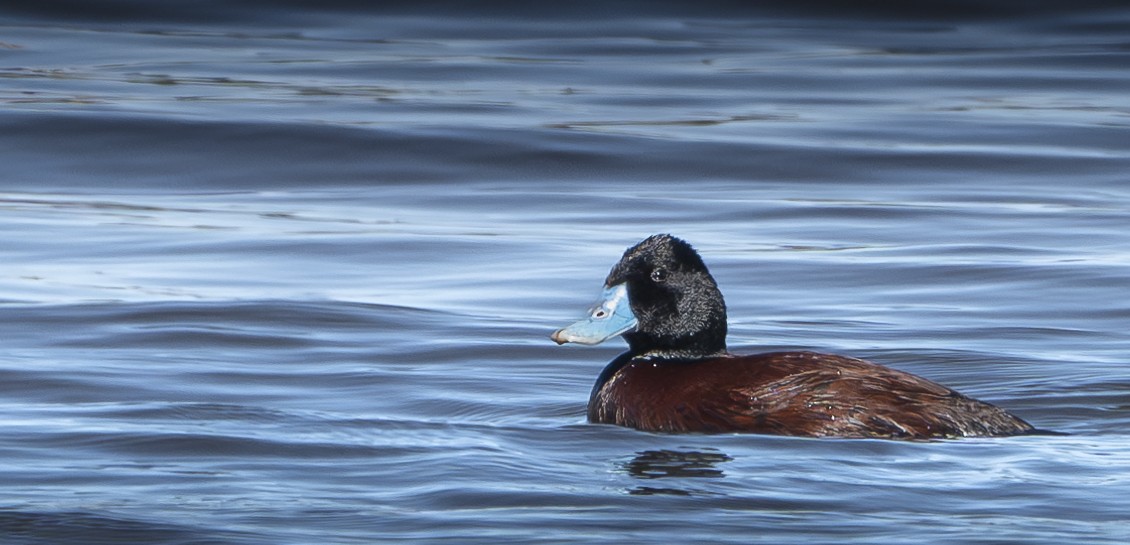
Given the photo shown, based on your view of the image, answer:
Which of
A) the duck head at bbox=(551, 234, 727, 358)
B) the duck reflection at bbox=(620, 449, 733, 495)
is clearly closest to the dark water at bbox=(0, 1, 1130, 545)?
the duck reflection at bbox=(620, 449, 733, 495)

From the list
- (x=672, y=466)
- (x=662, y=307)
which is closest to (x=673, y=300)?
(x=662, y=307)

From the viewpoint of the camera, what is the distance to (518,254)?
12.1 meters

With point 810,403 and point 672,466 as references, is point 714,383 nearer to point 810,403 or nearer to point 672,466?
point 810,403

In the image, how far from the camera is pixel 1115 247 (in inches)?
483

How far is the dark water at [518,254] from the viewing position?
571 centimetres

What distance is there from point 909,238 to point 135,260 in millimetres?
4691

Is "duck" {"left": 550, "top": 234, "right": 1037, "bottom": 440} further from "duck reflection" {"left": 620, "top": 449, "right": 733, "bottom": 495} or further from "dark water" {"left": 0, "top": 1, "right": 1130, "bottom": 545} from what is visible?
"duck reflection" {"left": 620, "top": 449, "right": 733, "bottom": 495}

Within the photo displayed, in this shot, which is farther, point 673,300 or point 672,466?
point 673,300

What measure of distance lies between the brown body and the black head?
1.19ft

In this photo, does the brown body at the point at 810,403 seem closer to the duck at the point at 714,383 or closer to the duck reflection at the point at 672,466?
the duck at the point at 714,383

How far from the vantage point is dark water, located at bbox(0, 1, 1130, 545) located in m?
5.71

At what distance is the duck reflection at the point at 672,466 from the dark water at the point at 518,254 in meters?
0.03

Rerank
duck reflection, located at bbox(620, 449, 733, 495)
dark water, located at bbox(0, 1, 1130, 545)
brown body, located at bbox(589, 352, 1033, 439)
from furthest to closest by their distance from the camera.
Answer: brown body, located at bbox(589, 352, 1033, 439)
duck reflection, located at bbox(620, 449, 733, 495)
dark water, located at bbox(0, 1, 1130, 545)

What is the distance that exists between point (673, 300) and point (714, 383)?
62cm
